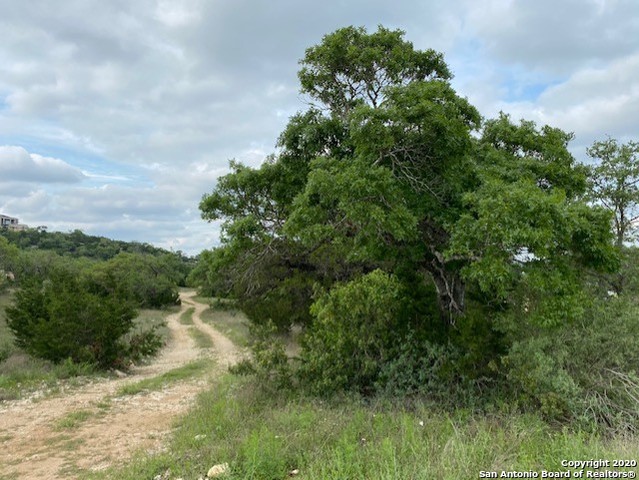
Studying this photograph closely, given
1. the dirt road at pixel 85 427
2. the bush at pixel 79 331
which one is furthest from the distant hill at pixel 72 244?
the dirt road at pixel 85 427

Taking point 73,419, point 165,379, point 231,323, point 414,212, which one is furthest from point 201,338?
point 414,212

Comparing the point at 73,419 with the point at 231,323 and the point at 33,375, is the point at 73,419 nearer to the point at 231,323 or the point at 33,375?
the point at 33,375

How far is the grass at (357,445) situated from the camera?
4324 millimetres

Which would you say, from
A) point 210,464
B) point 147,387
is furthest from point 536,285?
point 147,387

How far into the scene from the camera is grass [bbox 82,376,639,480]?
4.32m

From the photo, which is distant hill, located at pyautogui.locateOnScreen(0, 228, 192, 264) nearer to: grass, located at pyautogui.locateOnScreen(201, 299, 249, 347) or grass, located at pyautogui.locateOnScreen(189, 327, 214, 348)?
grass, located at pyautogui.locateOnScreen(201, 299, 249, 347)

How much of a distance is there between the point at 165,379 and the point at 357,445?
878 centimetres

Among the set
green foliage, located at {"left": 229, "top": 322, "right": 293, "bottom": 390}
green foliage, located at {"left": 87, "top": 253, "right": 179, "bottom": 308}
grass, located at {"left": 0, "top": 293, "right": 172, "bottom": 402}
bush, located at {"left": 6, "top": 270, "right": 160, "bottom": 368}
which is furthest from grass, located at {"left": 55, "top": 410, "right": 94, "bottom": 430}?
green foliage, located at {"left": 87, "top": 253, "right": 179, "bottom": 308}

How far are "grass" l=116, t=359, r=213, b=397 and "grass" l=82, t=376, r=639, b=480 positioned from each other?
365cm

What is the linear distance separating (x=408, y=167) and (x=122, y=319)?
11.9 m

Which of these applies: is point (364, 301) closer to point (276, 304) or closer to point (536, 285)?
point (536, 285)

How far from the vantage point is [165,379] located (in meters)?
12.4

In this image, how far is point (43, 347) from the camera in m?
13.1

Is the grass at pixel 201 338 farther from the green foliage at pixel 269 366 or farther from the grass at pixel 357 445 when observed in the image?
the grass at pixel 357 445
